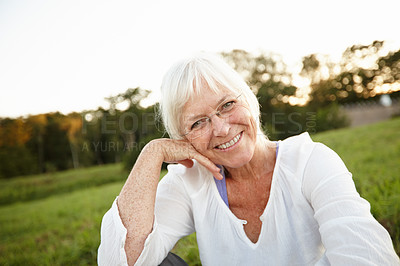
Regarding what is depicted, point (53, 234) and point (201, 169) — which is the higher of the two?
point (201, 169)

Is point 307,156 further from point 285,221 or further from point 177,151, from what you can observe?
point 177,151

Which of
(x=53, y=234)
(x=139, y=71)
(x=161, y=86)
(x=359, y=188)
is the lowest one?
(x=53, y=234)

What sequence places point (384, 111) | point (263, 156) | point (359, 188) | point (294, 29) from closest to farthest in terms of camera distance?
point (263, 156)
point (359, 188)
point (294, 29)
point (384, 111)

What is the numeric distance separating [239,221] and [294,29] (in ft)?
23.9

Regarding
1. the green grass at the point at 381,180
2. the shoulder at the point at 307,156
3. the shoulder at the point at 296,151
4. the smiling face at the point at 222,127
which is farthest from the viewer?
the green grass at the point at 381,180

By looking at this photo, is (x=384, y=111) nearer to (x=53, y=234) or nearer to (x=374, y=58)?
(x=374, y=58)

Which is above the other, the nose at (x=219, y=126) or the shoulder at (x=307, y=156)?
the nose at (x=219, y=126)

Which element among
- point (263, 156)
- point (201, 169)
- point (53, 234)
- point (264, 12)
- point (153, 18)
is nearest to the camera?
point (263, 156)

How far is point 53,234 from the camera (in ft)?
15.2

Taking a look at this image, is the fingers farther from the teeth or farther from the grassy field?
the grassy field

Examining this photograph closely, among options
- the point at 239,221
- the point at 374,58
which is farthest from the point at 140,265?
the point at 374,58

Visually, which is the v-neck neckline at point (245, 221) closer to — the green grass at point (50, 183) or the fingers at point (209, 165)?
the fingers at point (209, 165)

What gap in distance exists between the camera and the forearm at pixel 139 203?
54.7 inches

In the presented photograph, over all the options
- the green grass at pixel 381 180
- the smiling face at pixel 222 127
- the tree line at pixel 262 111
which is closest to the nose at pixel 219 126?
A: the smiling face at pixel 222 127
